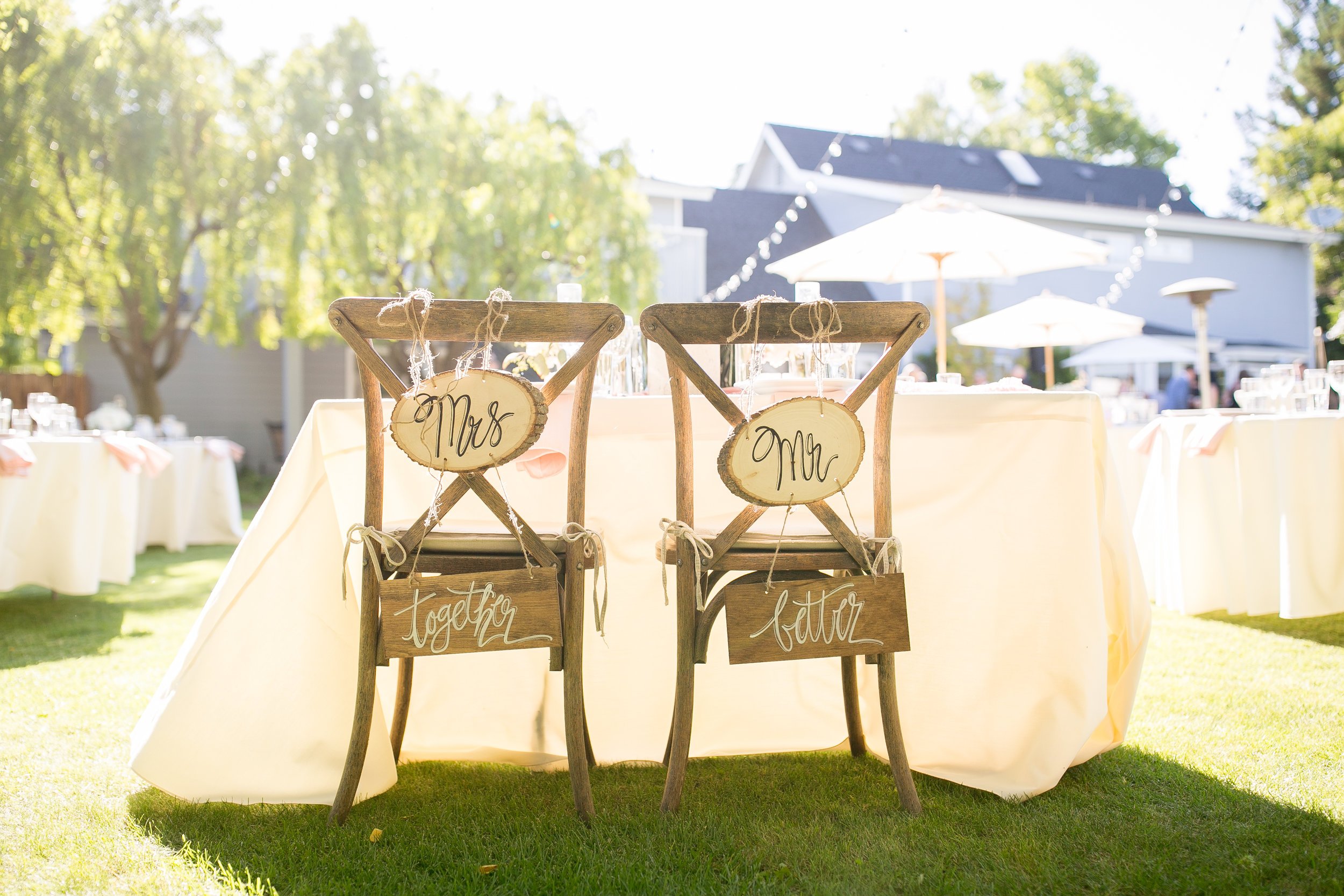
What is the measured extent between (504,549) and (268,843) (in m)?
0.71

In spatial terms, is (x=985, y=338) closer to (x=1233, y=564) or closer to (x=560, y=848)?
(x=1233, y=564)

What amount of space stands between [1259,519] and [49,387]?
45.7ft

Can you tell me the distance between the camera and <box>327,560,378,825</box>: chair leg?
1.84 meters

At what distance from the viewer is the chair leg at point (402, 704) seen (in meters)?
2.21

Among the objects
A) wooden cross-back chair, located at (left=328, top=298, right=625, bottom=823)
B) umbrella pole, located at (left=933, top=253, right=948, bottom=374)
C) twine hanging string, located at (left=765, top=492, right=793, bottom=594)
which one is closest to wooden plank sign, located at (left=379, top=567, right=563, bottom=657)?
wooden cross-back chair, located at (left=328, top=298, right=625, bottom=823)

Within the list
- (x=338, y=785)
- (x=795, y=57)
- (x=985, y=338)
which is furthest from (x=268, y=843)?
(x=795, y=57)

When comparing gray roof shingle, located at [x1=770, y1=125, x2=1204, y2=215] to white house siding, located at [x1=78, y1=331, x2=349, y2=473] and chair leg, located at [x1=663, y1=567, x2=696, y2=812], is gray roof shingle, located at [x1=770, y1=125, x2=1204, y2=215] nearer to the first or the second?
white house siding, located at [x1=78, y1=331, x2=349, y2=473]

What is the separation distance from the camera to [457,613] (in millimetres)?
1775

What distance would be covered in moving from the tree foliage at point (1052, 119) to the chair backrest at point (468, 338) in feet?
95.6

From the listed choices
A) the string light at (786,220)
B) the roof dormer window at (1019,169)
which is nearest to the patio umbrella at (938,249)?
the string light at (786,220)

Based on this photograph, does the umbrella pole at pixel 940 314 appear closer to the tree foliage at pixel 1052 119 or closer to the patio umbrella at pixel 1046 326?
the patio umbrella at pixel 1046 326

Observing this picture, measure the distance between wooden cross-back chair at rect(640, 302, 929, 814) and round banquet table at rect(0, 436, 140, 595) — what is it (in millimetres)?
3454

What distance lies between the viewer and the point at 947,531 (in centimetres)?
218

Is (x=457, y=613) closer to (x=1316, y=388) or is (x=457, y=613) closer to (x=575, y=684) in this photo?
(x=575, y=684)
